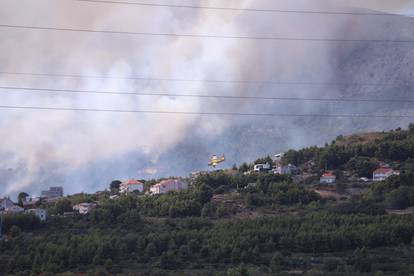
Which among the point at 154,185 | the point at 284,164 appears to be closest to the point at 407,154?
the point at 284,164

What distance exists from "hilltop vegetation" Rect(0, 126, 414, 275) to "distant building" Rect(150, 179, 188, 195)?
61.5 inches

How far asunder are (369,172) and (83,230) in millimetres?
28466

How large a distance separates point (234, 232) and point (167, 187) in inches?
923

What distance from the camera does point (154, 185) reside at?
7825 centimetres

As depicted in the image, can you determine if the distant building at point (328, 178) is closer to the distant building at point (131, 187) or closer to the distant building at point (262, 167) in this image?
the distant building at point (262, 167)

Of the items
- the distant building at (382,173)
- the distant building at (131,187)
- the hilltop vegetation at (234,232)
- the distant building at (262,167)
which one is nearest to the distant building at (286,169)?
the distant building at (262,167)

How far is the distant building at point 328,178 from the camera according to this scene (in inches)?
2817

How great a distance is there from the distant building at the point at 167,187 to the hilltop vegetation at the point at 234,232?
156cm

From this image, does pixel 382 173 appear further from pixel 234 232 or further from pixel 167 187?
pixel 234 232

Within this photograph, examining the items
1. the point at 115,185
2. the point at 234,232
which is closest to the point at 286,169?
the point at 115,185

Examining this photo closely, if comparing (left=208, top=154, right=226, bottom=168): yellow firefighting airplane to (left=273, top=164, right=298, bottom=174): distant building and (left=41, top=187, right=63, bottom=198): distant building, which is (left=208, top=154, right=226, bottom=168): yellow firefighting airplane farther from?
(left=273, top=164, right=298, bottom=174): distant building

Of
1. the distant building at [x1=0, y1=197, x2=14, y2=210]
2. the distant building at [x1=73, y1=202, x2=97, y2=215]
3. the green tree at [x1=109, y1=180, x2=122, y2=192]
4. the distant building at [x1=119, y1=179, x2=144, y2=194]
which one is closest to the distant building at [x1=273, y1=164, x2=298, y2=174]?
the distant building at [x1=119, y1=179, x2=144, y2=194]

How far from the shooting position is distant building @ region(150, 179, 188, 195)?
73669 mm

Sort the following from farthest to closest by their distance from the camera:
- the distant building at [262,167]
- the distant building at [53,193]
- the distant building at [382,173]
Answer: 1. the distant building at [53,193]
2. the distant building at [262,167]
3. the distant building at [382,173]
